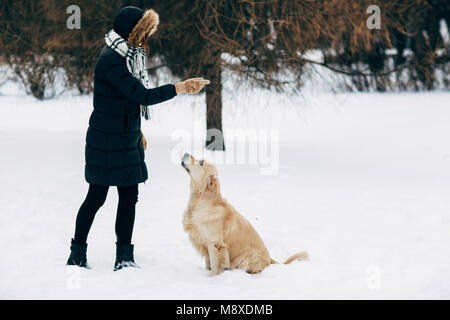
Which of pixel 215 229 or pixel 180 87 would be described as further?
pixel 215 229

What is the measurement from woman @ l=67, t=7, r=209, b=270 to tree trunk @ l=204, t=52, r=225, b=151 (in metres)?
4.10

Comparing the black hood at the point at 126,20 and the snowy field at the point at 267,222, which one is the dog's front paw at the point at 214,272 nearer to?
the snowy field at the point at 267,222

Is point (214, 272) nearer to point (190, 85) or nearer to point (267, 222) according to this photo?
point (190, 85)

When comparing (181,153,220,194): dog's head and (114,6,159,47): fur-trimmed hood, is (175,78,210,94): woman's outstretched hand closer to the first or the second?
(114,6,159,47): fur-trimmed hood

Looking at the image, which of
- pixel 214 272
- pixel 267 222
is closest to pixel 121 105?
pixel 214 272

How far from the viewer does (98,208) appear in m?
3.86

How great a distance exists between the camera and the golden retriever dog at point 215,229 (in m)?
4.03

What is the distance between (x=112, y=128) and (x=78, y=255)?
3.29ft

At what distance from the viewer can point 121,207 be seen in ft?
12.8

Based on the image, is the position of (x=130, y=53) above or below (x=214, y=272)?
above

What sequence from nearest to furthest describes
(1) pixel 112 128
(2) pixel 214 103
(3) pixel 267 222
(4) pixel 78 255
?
1. (1) pixel 112 128
2. (4) pixel 78 255
3. (3) pixel 267 222
4. (2) pixel 214 103

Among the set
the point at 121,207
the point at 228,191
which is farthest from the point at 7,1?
the point at 121,207

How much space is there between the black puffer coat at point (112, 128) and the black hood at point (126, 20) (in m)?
0.15

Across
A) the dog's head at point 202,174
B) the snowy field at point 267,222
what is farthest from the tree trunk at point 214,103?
the dog's head at point 202,174
